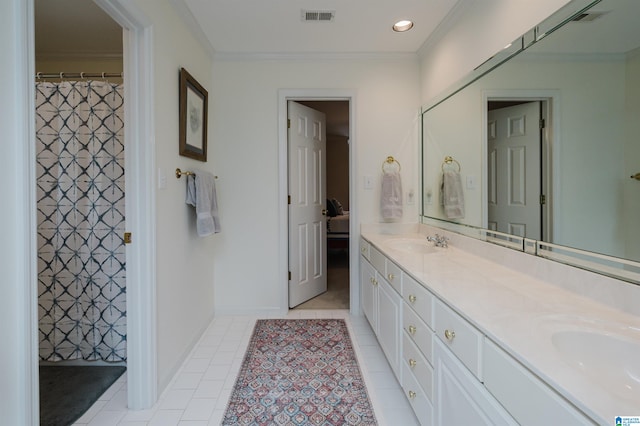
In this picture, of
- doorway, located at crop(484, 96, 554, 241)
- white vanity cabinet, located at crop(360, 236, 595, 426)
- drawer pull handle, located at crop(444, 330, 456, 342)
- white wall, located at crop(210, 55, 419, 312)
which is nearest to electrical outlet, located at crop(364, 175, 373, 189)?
white wall, located at crop(210, 55, 419, 312)

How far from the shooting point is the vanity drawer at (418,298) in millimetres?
1279

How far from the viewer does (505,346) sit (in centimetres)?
79

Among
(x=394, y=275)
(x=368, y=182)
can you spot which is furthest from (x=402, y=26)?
(x=394, y=275)

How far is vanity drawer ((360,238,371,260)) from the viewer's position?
2.59m

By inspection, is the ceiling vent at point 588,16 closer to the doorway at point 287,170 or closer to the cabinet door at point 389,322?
the cabinet door at point 389,322

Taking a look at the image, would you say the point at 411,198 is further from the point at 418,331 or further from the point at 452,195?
the point at 418,331

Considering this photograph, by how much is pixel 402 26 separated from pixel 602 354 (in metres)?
2.37

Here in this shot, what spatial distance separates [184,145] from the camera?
6.95 ft

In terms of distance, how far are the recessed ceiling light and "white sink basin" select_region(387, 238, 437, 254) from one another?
164 cm

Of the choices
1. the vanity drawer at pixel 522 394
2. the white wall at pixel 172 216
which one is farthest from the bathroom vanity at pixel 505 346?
the white wall at pixel 172 216

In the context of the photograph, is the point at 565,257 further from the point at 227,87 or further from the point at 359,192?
the point at 227,87

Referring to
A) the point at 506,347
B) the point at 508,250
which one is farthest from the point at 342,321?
the point at 506,347

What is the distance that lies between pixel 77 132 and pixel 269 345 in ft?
6.48

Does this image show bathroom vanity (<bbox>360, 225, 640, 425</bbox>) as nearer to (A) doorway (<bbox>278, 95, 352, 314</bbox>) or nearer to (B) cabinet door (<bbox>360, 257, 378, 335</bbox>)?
(B) cabinet door (<bbox>360, 257, 378, 335</bbox>)
